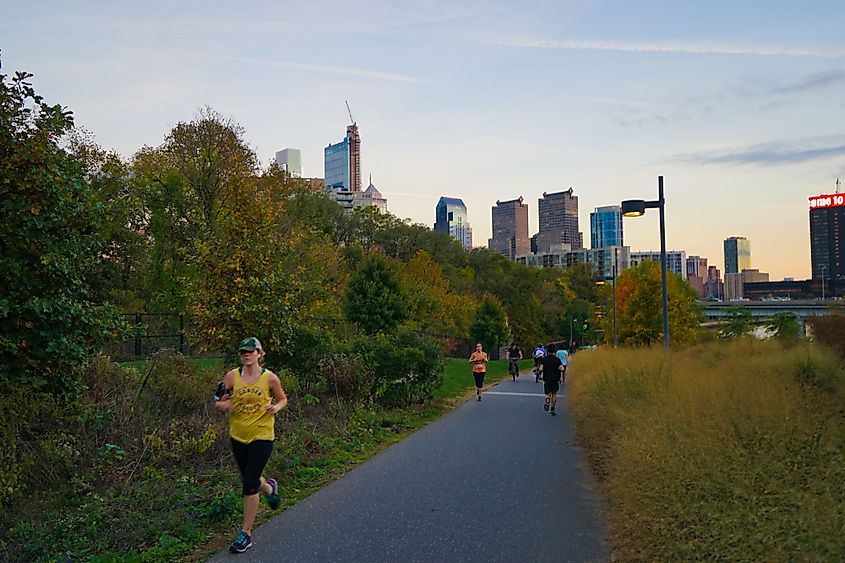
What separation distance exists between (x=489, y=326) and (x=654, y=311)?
21.7 meters

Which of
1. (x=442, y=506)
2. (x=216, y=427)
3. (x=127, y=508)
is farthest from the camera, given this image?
(x=216, y=427)

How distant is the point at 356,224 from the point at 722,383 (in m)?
57.3

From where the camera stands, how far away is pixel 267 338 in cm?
1348

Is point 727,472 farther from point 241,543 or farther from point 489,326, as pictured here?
point 489,326

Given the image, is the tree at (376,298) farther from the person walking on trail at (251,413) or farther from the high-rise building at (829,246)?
the high-rise building at (829,246)

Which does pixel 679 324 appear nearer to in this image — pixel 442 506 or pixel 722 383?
pixel 722 383

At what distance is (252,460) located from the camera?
256 inches

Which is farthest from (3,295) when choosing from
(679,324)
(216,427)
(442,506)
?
(679,324)

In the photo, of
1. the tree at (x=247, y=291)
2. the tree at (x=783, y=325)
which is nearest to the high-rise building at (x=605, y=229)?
the tree at (x=783, y=325)

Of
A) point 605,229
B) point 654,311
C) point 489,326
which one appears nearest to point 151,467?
point 654,311

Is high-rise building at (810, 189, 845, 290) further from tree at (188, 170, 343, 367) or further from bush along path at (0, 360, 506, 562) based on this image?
bush along path at (0, 360, 506, 562)

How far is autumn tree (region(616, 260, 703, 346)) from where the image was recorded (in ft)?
104

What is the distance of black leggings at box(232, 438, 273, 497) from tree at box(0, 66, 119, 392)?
241 centimetres

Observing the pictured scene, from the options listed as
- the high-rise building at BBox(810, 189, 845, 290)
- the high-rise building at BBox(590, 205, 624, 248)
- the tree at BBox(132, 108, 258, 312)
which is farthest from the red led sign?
the high-rise building at BBox(590, 205, 624, 248)
